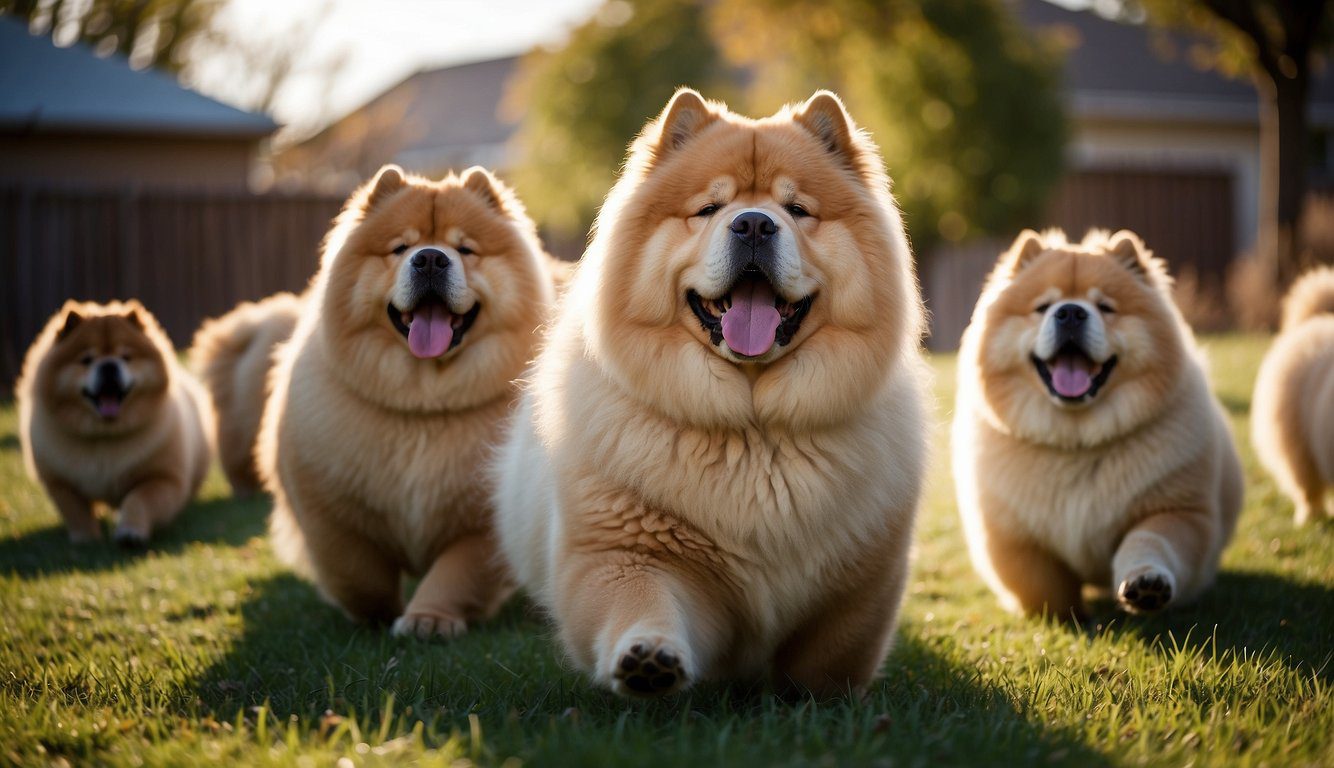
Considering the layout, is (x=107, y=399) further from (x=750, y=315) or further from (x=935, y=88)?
(x=935, y=88)

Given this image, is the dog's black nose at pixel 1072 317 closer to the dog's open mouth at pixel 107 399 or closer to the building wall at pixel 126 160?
the dog's open mouth at pixel 107 399

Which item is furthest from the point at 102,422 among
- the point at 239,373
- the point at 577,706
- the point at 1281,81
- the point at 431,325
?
the point at 1281,81

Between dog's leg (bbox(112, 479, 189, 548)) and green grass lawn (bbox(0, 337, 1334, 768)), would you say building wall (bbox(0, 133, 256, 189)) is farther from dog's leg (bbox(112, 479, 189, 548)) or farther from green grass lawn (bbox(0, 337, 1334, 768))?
green grass lawn (bbox(0, 337, 1334, 768))

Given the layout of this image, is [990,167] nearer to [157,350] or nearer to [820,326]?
[157,350]

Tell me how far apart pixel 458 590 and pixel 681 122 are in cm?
200

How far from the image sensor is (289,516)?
199 inches

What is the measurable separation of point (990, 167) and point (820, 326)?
17155 mm

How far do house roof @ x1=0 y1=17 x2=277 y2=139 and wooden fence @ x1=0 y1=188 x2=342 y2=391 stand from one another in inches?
142

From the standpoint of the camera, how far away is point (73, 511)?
667 cm

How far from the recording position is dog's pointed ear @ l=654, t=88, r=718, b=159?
11.5ft

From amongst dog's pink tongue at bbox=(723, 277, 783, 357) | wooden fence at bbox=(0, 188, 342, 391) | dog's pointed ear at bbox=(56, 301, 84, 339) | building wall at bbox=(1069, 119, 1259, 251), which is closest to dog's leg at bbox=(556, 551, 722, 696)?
dog's pink tongue at bbox=(723, 277, 783, 357)

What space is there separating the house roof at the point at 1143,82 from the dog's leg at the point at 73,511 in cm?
2331


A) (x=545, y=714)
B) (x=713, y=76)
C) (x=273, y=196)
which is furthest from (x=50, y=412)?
(x=713, y=76)

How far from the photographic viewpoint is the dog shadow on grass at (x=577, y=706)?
8.39 ft
